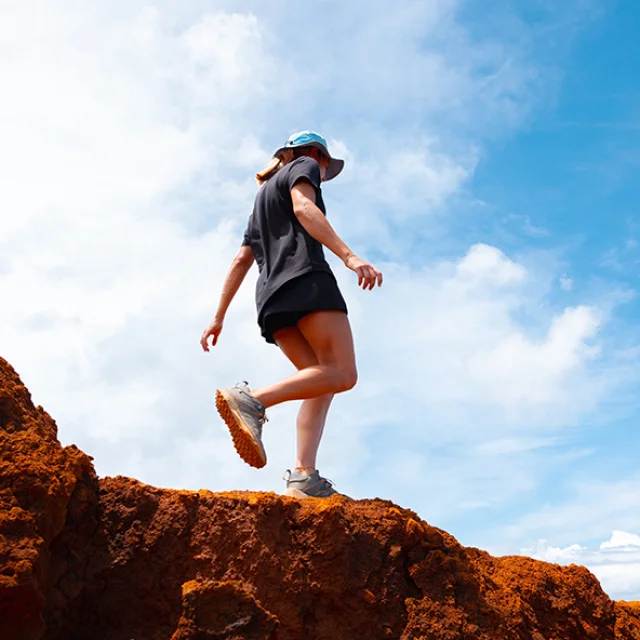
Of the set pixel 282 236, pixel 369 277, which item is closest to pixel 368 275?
pixel 369 277

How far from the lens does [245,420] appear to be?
407 centimetres

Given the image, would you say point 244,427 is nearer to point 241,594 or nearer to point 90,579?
point 90,579

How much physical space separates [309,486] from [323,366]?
69cm

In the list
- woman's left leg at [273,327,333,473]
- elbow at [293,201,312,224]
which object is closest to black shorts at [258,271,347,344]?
woman's left leg at [273,327,333,473]

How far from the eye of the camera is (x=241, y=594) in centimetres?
249

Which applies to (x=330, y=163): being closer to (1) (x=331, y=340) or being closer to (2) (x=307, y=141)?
(2) (x=307, y=141)

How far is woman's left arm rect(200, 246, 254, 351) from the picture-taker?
520cm

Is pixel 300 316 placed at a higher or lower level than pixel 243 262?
lower

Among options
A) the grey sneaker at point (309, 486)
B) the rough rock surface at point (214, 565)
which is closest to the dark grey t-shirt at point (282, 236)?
the grey sneaker at point (309, 486)

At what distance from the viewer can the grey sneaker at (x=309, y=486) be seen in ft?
14.0

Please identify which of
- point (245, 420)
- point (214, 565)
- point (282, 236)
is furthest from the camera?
point (282, 236)

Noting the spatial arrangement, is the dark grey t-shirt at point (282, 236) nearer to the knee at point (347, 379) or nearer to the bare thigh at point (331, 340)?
the bare thigh at point (331, 340)

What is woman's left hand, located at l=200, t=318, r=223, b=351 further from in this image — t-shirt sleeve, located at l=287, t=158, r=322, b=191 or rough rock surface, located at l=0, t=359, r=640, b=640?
rough rock surface, located at l=0, t=359, r=640, b=640

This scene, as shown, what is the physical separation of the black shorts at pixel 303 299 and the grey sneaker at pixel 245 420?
0.59 meters
